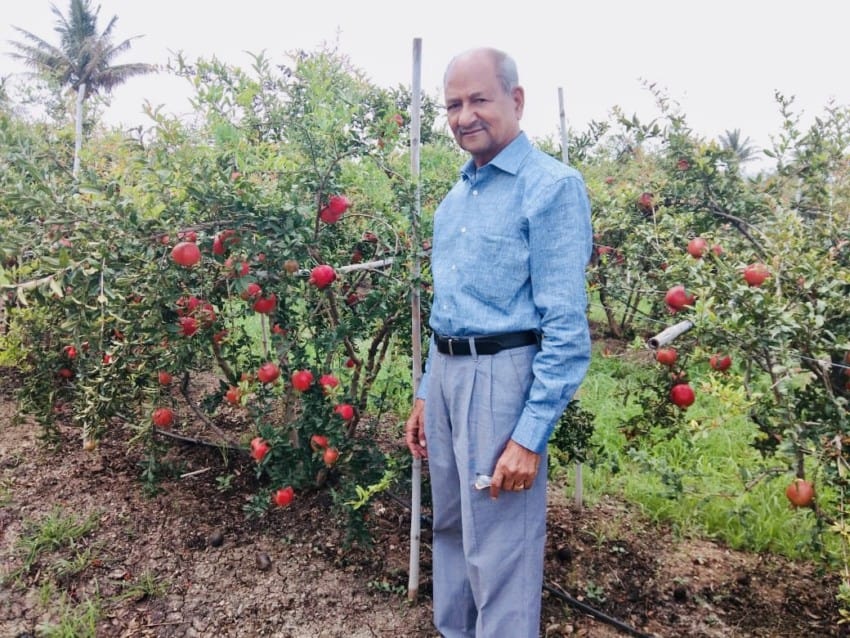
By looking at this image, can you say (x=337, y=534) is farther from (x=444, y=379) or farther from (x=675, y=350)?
(x=675, y=350)

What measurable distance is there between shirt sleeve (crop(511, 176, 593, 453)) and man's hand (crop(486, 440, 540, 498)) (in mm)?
29

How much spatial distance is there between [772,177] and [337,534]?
2.32m

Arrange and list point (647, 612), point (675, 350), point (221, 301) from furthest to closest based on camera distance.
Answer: point (221, 301) < point (647, 612) < point (675, 350)

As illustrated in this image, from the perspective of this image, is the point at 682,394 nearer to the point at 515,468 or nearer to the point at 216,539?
the point at 515,468

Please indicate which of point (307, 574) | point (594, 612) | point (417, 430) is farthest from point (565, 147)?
point (307, 574)

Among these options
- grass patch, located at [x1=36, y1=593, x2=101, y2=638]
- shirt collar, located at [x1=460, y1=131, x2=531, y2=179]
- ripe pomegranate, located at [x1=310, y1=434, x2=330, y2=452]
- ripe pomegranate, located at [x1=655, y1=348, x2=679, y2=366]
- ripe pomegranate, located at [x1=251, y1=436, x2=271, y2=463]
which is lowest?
grass patch, located at [x1=36, y1=593, x2=101, y2=638]

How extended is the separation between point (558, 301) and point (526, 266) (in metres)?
0.14

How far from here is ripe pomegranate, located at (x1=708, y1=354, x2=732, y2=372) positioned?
167 centimetres

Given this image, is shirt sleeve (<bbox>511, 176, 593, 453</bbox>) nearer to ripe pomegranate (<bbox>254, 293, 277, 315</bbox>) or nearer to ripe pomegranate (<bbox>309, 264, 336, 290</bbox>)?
ripe pomegranate (<bbox>309, 264, 336, 290</bbox>)

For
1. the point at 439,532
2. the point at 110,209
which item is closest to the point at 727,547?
the point at 439,532

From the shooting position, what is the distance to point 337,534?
7.92 ft

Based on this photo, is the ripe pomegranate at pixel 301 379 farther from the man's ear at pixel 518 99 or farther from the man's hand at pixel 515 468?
the man's ear at pixel 518 99

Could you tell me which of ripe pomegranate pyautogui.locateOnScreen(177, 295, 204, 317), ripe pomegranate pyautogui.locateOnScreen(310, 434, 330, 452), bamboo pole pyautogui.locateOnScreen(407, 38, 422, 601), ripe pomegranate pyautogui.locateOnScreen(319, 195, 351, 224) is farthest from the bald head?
ripe pomegranate pyautogui.locateOnScreen(310, 434, 330, 452)

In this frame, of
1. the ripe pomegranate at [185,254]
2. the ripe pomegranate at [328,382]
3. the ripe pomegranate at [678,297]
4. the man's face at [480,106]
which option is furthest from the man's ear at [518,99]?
the ripe pomegranate at [328,382]
